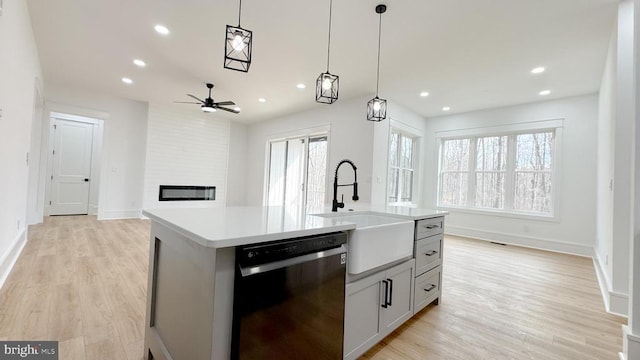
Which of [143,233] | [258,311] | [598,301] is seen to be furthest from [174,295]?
[143,233]

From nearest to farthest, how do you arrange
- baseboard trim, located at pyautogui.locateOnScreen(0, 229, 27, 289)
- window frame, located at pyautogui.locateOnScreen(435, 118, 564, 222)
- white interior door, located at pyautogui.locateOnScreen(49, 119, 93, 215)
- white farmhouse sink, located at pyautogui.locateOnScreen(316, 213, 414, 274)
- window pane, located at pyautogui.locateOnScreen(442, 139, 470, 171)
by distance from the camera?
white farmhouse sink, located at pyautogui.locateOnScreen(316, 213, 414, 274) < baseboard trim, located at pyautogui.locateOnScreen(0, 229, 27, 289) < window frame, located at pyautogui.locateOnScreen(435, 118, 564, 222) < window pane, located at pyautogui.locateOnScreen(442, 139, 470, 171) < white interior door, located at pyautogui.locateOnScreen(49, 119, 93, 215)

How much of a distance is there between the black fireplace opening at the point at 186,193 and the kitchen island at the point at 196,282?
5852 mm

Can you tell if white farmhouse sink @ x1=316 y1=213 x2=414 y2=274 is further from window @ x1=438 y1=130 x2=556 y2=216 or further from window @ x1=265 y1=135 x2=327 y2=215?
window @ x1=438 y1=130 x2=556 y2=216

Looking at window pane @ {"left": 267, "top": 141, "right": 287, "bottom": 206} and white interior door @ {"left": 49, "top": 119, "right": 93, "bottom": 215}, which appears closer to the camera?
white interior door @ {"left": 49, "top": 119, "right": 93, "bottom": 215}

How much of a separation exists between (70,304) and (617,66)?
5.08 m

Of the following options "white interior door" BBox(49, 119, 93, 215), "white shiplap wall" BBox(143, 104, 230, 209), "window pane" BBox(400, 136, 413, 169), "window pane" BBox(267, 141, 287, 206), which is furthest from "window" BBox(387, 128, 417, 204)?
"white interior door" BBox(49, 119, 93, 215)

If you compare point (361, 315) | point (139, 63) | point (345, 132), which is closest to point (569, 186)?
point (345, 132)

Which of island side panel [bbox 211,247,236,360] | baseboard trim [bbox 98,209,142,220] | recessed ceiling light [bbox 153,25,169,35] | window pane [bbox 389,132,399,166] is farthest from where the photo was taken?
baseboard trim [bbox 98,209,142,220]

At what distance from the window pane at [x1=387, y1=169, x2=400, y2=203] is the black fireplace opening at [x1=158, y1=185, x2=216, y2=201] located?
4.84m

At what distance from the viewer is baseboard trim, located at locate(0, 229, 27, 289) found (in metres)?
2.54

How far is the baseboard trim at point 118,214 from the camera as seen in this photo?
19.6 ft

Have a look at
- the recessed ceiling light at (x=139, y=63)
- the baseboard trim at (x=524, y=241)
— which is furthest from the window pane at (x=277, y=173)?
the baseboard trim at (x=524, y=241)

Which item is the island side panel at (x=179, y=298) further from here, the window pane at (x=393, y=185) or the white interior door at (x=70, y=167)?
the white interior door at (x=70, y=167)

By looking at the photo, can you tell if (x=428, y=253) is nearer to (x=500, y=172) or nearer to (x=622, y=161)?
(x=622, y=161)
